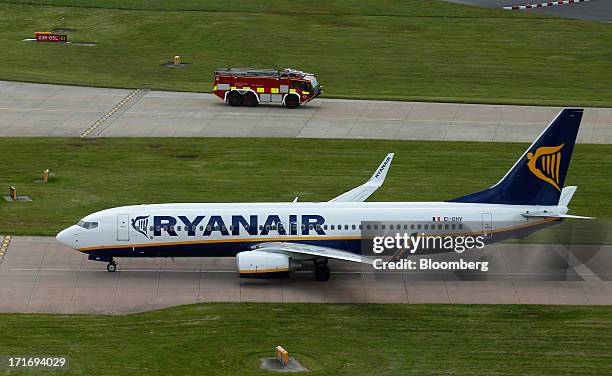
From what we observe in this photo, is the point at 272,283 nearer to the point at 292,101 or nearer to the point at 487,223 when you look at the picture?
the point at 487,223

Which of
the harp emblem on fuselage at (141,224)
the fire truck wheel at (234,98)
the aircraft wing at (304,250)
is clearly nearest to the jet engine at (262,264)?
the aircraft wing at (304,250)

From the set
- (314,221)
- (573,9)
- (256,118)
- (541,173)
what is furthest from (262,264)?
(573,9)

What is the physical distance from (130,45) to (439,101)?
3545 centimetres

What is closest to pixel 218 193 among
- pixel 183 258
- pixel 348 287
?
pixel 183 258

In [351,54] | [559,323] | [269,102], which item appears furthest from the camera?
[351,54]

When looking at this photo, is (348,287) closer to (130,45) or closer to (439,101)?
(439,101)

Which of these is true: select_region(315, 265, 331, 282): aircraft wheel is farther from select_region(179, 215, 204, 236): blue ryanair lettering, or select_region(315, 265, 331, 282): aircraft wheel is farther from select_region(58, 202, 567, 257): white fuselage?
select_region(179, 215, 204, 236): blue ryanair lettering

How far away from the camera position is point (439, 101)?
332ft

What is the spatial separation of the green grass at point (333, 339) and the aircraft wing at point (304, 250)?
288 cm

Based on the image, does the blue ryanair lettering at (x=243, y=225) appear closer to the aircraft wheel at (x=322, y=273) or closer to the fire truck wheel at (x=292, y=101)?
the aircraft wheel at (x=322, y=273)

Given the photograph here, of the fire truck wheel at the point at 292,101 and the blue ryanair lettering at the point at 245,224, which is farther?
the fire truck wheel at the point at 292,101

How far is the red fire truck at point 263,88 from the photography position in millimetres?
98625

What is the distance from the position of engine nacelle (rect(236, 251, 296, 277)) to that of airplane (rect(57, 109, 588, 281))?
24.2 inches

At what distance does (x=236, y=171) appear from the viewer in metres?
80.1
